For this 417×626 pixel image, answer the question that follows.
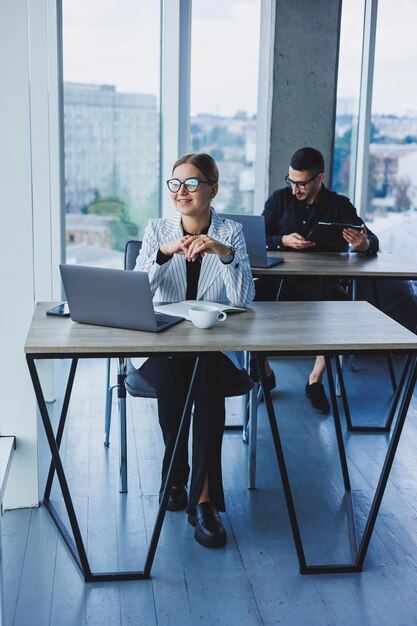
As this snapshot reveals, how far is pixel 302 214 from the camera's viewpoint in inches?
174

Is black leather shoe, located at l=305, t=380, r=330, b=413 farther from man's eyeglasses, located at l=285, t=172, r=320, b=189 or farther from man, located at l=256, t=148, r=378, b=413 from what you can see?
man's eyeglasses, located at l=285, t=172, r=320, b=189

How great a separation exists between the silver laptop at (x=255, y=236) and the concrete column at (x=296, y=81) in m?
1.38

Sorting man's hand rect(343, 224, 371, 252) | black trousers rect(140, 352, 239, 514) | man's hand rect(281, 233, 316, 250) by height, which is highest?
man's hand rect(343, 224, 371, 252)

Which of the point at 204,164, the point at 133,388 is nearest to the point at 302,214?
the point at 204,164

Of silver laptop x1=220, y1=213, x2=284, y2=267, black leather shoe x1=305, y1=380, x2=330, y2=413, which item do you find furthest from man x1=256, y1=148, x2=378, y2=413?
silver laptop x1=220, y1=213, x2=284, y2=267

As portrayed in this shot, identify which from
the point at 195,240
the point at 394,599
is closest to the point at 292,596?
the point at 394,599

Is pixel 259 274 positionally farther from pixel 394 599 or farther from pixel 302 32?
pixel 302 32

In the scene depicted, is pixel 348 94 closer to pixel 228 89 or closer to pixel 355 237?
pixel 228 89

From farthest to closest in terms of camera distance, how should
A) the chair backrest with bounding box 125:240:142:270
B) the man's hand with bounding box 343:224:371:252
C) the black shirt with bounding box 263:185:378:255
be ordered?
the black shirt with bounding box 263:185:378:255 < the man's hand with bounding box 343:224:371:252 < the chair backrest with bounding box 125:240:142:270

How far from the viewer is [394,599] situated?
241 cm

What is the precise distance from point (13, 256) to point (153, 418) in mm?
1404

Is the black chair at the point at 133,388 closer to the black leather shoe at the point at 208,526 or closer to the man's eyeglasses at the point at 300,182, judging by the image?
the black leather shoe at the point at 208,526

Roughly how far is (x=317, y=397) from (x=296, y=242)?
811 millimetres

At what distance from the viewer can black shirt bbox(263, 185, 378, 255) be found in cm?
436
